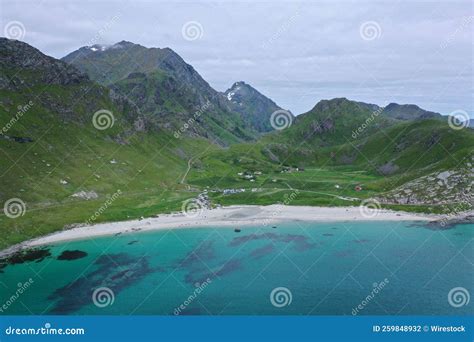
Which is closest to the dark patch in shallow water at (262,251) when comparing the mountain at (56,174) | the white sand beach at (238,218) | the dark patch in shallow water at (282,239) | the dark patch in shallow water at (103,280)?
the dark patch in shallow water at (282,239)

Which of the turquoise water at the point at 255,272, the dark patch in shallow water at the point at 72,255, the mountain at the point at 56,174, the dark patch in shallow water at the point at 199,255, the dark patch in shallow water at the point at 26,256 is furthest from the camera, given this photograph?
the mountain at the point at 56,174

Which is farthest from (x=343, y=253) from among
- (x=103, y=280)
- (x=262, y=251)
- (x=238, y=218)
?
(x=103, y=280)

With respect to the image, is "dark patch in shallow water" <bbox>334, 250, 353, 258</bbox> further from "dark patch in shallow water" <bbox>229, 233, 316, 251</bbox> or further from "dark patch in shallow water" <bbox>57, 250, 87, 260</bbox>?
"dark patch in shallow water" <bbox>57, 250, 87, 260</bbox>

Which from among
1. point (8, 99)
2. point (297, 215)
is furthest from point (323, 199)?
point (8, 99)

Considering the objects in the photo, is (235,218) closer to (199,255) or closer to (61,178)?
(199,255)

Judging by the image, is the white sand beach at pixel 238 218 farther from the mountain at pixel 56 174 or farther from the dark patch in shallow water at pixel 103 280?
the dark patch in shallow water at pixel 103 280

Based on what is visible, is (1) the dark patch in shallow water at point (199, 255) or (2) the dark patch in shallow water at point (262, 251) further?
(2) the dark patch in shallow water at point (262, 251)
